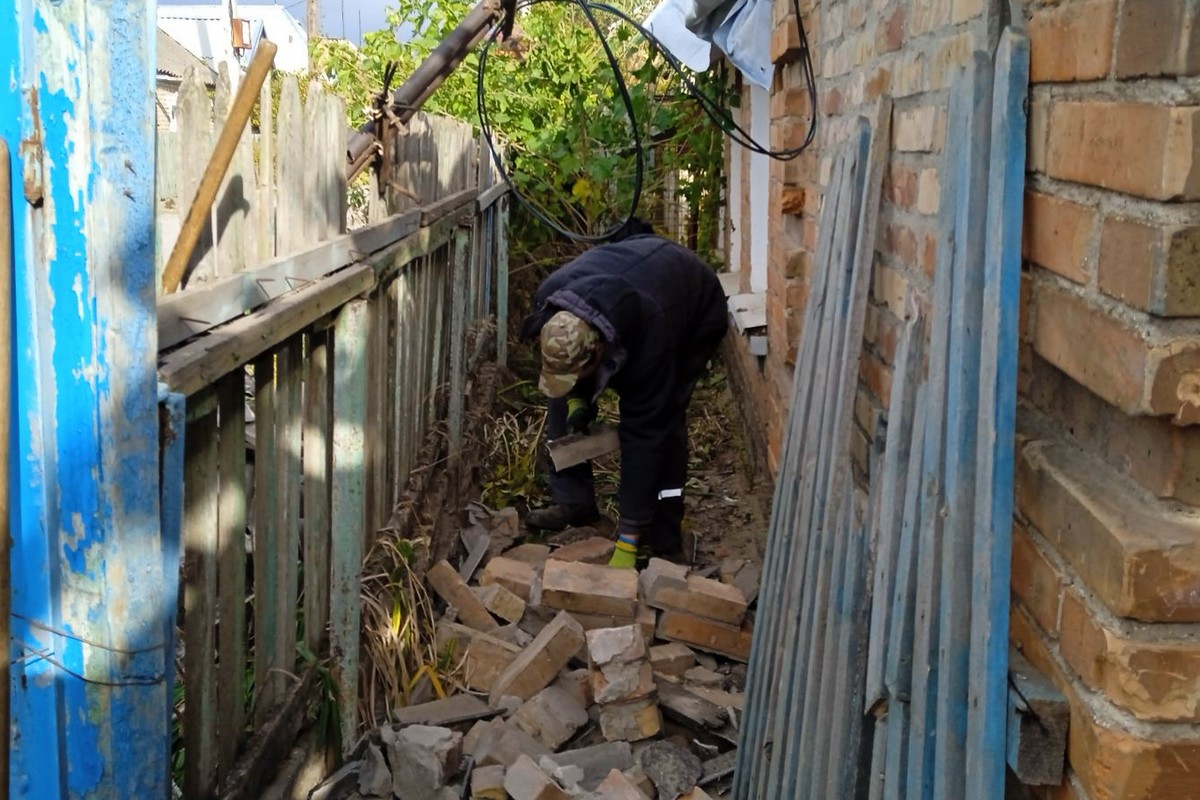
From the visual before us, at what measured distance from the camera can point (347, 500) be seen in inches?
126

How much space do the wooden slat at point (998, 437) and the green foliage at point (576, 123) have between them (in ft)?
24.1

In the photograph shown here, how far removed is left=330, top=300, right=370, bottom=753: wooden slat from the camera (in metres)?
3.13

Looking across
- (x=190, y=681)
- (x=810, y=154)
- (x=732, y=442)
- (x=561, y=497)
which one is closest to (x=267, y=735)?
(x=190, y=681)

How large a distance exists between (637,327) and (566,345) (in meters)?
0.42

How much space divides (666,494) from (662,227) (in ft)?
16.9

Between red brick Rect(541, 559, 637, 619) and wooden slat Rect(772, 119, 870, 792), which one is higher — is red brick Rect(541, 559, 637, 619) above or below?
below

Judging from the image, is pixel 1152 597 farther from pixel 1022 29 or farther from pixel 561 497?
pixel 561 497

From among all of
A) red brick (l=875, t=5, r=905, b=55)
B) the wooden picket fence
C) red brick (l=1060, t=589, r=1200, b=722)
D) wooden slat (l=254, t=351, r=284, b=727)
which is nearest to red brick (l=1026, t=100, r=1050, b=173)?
red brick (l=1060, t=589, r=1200, b=722)

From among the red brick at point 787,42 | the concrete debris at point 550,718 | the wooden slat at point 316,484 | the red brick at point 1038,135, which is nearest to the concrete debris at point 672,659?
the concrete debris at point 550,718

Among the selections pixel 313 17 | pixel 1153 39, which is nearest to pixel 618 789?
pixel 1153 39

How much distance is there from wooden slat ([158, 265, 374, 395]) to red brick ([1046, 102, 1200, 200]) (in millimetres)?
1309

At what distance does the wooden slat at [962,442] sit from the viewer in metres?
1.50

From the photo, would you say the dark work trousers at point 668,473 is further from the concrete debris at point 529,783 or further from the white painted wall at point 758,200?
the concrete debris at point 529,783

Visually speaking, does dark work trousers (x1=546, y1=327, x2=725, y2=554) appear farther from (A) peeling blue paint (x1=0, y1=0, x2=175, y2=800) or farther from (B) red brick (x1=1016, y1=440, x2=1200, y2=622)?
(B) red brick (x1=1016, y1=440, x2=1200, y2=622)
